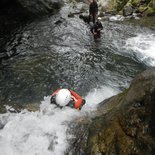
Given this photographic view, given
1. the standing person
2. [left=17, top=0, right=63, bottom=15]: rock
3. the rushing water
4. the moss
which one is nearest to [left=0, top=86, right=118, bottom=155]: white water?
the rushing water

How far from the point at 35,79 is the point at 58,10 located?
11714 mm

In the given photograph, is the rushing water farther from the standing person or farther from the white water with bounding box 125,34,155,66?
the standing person

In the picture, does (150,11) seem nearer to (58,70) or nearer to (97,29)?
(97,29)

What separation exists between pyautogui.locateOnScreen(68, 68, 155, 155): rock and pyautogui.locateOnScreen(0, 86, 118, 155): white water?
631 millimetres

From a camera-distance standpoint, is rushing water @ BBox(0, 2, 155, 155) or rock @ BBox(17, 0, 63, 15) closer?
rushing water @ BBox(0, 2, 155, 155)

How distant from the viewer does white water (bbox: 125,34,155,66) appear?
12.3 meters

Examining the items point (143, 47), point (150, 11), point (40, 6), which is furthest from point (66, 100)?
point (40, 6)

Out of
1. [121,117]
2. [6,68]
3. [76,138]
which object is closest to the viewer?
[121,117]

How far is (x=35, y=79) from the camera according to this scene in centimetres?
1100

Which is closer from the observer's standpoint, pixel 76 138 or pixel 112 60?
pixel 76 138

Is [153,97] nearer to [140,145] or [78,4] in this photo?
[140,145]

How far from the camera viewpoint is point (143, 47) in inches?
534

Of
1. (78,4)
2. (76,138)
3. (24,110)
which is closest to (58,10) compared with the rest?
(78,4)

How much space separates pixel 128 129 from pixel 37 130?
9.12ft
